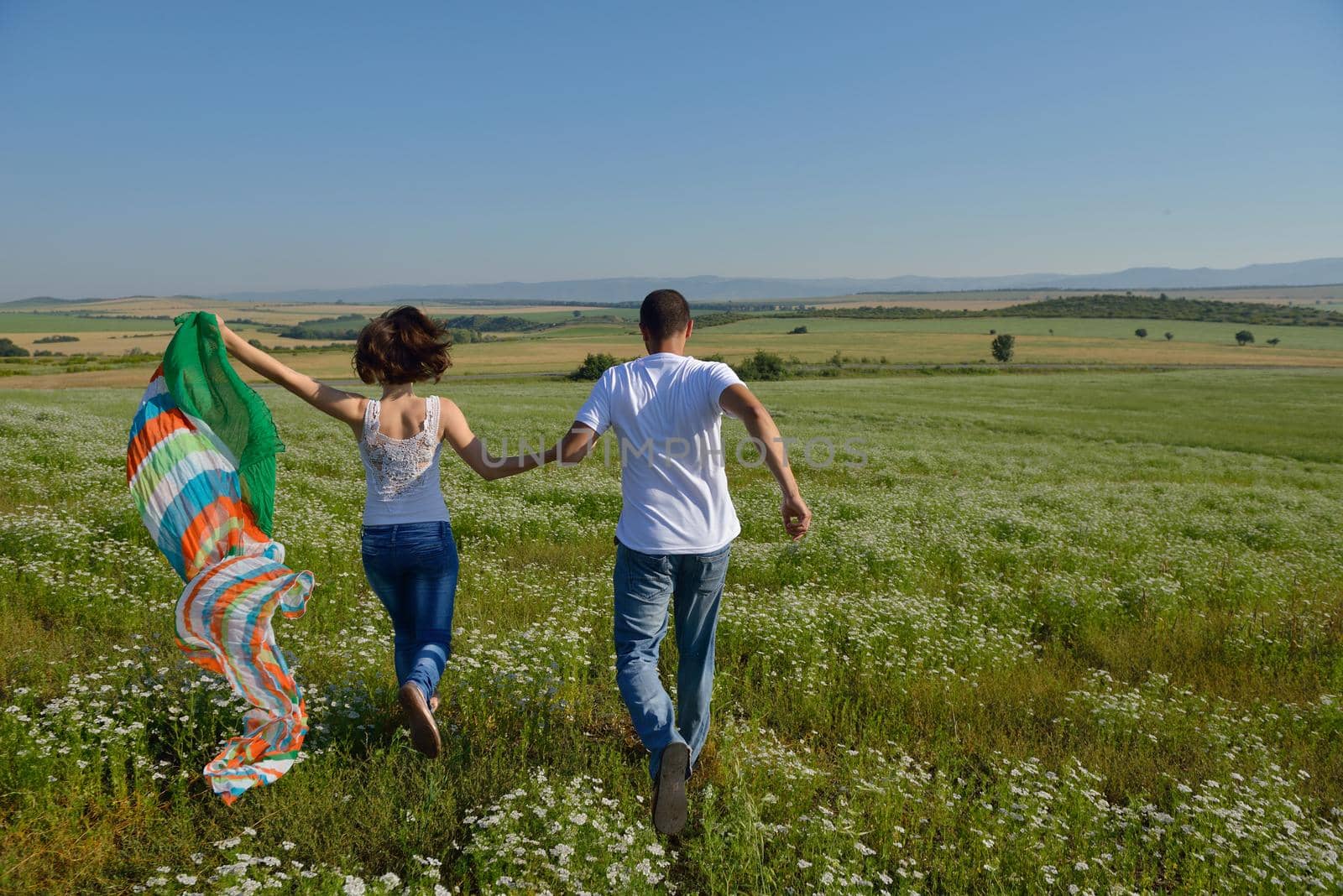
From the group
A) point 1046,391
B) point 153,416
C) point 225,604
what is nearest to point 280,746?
point 225,604

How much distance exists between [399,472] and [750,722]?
2.51m

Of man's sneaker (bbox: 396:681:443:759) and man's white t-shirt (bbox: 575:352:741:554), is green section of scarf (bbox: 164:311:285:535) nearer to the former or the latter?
man's sneaker (bbox: 396:681:443:759)

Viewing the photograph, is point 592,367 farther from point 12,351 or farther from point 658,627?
point 12,351

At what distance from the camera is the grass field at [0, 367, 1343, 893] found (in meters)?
3.39

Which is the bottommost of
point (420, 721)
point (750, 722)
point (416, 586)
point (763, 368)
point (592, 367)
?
point (750, 722)

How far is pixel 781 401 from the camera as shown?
3900cm

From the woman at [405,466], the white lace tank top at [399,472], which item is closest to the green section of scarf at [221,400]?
the woman at [405,466]

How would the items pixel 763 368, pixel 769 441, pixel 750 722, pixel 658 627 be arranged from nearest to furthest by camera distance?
pixel 769 441
pixel 658 627
pixel 750 722
pixel 763 368

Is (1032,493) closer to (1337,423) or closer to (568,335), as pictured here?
(1337,423)

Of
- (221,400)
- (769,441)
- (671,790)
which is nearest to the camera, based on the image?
(671,790)

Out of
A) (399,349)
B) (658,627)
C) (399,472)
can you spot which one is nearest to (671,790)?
(658,627)

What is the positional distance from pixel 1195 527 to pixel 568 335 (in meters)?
94.6

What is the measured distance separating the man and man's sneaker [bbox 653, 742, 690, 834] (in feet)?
0.51

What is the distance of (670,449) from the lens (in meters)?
4.00
